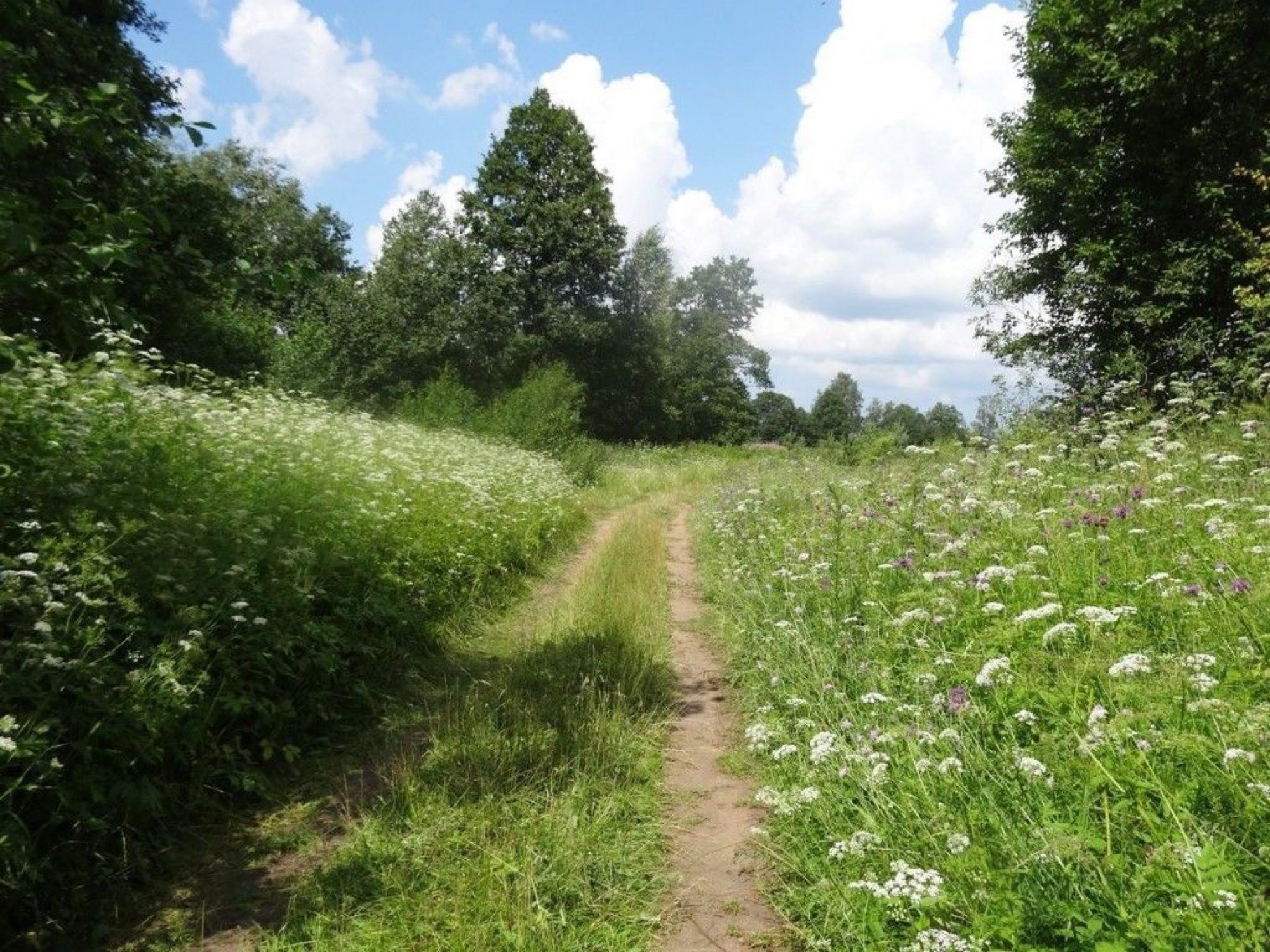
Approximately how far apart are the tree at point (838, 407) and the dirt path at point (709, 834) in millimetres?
109273

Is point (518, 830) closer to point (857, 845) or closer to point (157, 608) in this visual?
point (857, 845)

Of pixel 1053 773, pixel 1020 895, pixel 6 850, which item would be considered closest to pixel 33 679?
pixel 6 850

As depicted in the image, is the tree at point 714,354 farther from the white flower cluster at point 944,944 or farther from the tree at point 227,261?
the white flower cluster at point 944,944

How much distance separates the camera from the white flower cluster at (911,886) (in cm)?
244

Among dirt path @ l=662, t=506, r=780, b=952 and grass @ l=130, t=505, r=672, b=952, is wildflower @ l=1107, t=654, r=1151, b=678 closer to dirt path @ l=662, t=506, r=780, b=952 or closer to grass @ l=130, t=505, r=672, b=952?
dirt path @ l=662, t=506, r=780, b=952

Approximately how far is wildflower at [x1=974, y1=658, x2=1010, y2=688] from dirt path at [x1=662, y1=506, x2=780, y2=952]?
4.68 ft

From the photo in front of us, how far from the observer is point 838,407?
118 metres

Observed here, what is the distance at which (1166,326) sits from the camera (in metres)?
14.5

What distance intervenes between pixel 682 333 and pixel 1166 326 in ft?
170

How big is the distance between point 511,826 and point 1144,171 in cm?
1739

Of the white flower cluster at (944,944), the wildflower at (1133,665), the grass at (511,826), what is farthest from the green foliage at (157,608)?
the wildflower at (1133,665)

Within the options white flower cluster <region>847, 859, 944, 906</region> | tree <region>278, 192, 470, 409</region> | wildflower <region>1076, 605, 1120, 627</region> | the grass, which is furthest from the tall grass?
tree <region>278, 192, 470, 409</region>

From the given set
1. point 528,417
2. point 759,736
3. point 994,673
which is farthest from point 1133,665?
point 528,417

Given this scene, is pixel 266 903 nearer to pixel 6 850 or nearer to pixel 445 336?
pixel 6 850
